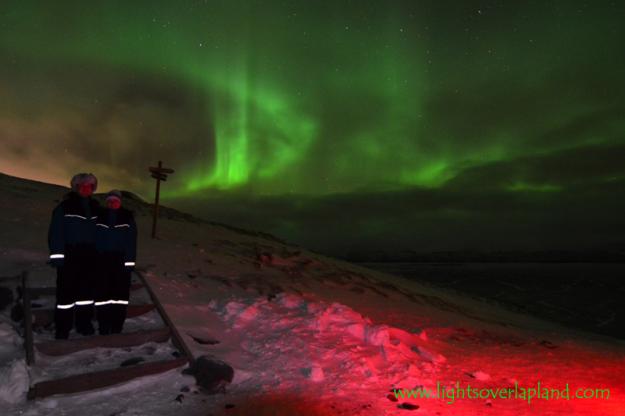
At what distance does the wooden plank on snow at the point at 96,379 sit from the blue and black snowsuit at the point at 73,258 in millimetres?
1217

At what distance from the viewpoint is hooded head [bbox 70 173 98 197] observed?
205 inches

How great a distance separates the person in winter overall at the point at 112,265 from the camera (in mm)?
5312

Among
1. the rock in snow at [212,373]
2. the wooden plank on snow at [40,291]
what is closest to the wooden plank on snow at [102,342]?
the rock in snow at [212,373]

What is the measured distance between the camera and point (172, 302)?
738 cm

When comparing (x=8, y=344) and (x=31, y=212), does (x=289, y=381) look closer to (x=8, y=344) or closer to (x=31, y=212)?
(x=8, y=344)

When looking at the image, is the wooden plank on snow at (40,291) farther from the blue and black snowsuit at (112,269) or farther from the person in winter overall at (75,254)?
the blue and black snowsuit at (112,269)

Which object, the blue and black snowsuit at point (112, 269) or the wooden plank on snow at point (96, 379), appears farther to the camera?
the blue and black snowsuit at point (112, 269)

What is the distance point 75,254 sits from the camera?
16.6 ft

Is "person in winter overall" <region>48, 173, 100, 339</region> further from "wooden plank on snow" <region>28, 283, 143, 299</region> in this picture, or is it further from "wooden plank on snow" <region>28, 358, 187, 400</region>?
"wooden plank on snow" <region>28, 358, 187, 400</region>

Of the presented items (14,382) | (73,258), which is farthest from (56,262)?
(14,382)

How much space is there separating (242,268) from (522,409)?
Result: 9.53 meters

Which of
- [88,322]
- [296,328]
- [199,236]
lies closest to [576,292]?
[199,236]

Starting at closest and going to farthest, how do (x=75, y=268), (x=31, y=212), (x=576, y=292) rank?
(x=75, y=268)
(x=31, y=212)
(x=576, y=292)

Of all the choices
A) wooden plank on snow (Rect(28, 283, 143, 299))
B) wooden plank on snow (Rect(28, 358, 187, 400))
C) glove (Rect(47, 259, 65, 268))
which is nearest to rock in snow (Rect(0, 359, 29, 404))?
wooden plank on snow (Rect(28, 358, 187, 400))
